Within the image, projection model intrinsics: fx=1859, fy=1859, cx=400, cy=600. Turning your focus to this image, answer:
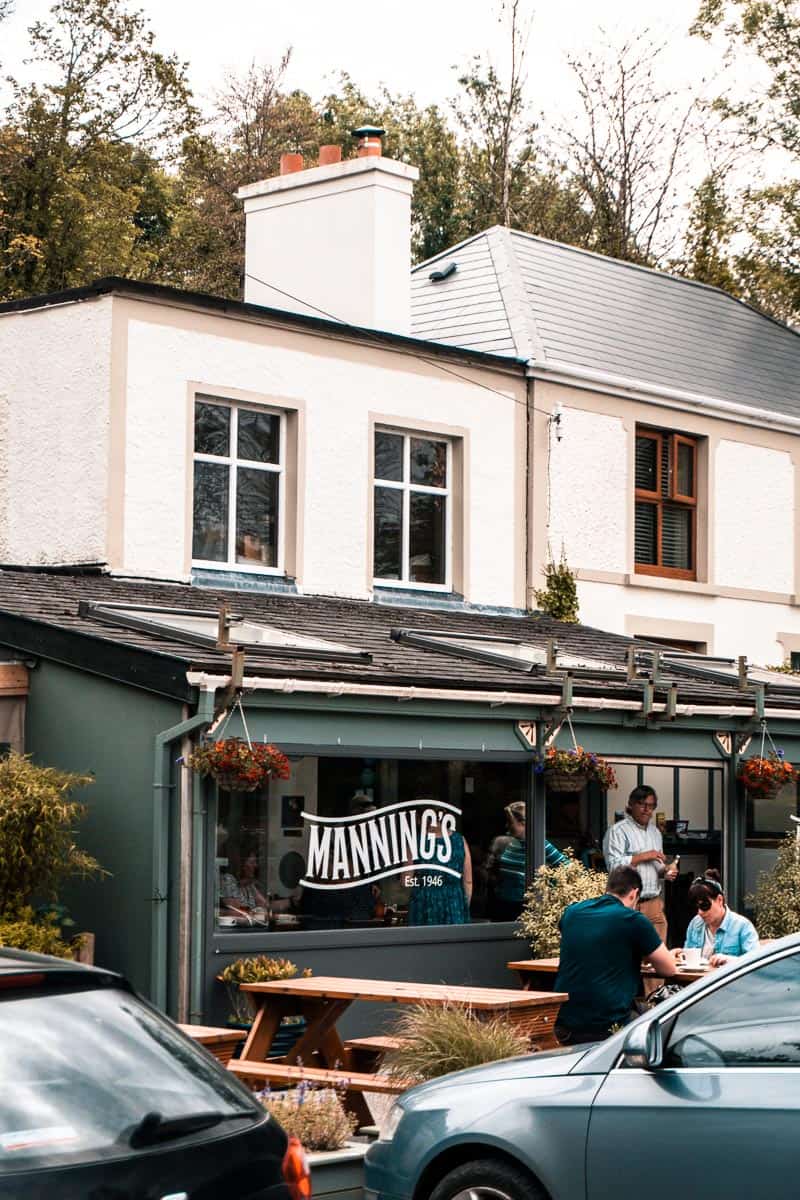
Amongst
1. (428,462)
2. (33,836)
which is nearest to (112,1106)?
(33,836)

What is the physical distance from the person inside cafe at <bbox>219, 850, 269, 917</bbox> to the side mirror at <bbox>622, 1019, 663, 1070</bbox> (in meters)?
6.71

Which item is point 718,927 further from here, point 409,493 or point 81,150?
point 81,150

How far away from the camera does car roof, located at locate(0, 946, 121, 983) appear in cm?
505

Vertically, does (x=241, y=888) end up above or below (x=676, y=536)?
below

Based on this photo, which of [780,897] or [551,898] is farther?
[780,897]

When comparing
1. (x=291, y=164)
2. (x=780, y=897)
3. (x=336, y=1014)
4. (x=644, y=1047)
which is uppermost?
(x=291, y=164)

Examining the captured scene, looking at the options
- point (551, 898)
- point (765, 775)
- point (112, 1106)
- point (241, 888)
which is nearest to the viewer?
point (112, 1106)

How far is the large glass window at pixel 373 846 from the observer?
13352mm

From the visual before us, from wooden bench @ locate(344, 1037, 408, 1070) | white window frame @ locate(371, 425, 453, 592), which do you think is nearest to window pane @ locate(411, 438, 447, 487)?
white window frame @ locate(371, 425, 453, 592)

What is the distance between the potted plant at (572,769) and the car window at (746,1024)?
830cm

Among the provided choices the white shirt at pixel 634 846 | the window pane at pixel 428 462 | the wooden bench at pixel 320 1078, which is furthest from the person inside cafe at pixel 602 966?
the window pane at pixel 428 462

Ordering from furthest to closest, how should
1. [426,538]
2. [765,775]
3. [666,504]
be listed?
1. [666,504]
2. [426,538]
3. [765,775]

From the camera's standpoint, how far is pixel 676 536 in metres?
23.5

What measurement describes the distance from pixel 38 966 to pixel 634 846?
10.7 metres
